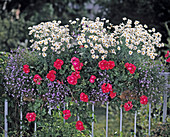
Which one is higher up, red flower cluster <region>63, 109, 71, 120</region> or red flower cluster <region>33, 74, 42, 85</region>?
red flower cluster <region>33, 74, 42, 85</region>

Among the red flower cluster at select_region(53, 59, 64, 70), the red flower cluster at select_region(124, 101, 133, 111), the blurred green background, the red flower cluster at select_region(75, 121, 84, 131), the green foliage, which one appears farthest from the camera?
the blurred green background

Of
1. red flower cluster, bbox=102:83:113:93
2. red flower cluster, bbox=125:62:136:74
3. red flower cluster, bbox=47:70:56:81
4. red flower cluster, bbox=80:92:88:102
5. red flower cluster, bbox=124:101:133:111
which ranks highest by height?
red flower cluster, bbox=125:62:136:74

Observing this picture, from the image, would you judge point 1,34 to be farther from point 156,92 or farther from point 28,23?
point 156,92

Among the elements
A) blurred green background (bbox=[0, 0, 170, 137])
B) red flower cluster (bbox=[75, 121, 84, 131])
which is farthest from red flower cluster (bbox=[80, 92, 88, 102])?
blurred green background (bbox=[0, 0, 170, 137])

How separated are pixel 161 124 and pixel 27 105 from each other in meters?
1.96

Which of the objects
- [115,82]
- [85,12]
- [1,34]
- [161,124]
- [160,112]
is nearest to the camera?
[115,82]

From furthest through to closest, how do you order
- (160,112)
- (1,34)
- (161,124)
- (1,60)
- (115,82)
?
(1,34) → (160,112) → (161,124) → (1,60) → (115,82)

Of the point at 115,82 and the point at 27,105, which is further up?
the point at 115,82

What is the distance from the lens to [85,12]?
1073cm

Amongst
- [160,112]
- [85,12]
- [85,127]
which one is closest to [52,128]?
[85,127]

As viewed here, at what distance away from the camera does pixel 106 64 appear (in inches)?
121

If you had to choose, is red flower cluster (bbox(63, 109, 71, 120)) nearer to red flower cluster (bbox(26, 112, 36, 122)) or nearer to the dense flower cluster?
red flower cluster (bbox(26, 112, 36, 122))

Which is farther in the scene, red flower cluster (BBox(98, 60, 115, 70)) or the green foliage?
the green foliage

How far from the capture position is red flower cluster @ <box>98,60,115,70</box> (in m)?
3.06
